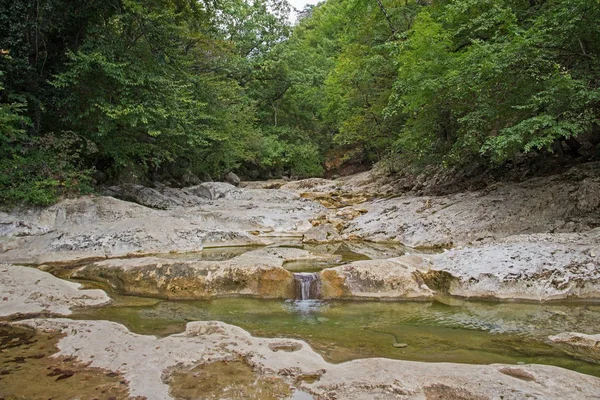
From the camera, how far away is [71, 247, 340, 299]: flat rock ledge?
6020 mm

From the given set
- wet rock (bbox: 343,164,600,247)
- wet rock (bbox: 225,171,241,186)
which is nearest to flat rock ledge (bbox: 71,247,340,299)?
wet rock (bbox: 343,164,600,247)

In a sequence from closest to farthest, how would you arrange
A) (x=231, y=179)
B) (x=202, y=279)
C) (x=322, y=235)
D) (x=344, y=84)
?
1. (x=202, y=279)
2. (x=322, y=235)
3. (x=344, y=84)
4. (x=231, y=179)

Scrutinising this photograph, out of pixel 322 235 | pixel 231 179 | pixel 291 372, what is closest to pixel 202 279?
pixel 291 372

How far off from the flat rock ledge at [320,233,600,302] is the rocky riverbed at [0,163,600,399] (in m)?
0.02

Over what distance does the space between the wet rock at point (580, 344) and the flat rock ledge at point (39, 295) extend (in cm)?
551

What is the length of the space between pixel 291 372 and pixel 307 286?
3.00 m

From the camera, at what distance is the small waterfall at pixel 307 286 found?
20.0ft

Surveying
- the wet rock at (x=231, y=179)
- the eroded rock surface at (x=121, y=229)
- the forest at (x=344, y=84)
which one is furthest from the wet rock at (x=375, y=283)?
the wet rock at (x=231, y=179)

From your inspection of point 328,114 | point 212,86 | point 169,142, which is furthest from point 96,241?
point 328,114

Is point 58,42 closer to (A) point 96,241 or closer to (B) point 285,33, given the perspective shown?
(A) point 96,241

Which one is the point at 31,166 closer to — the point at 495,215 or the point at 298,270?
the point at 298,270

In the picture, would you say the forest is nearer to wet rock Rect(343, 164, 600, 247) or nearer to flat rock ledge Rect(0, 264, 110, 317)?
wet rock Rect(343, 164, 600, 247)

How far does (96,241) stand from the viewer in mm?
8500

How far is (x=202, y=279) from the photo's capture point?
610cm
